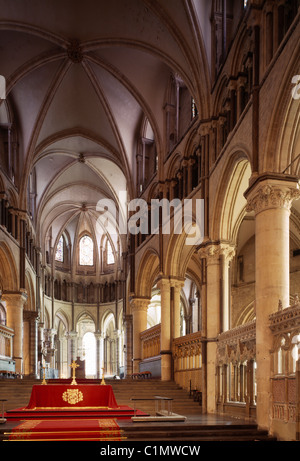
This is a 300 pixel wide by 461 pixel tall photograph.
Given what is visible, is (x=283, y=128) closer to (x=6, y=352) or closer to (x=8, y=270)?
(x=8, y=270)

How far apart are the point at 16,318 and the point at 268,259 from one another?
59.2 ft

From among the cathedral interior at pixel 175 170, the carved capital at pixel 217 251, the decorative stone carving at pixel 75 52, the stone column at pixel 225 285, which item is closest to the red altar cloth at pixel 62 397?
the cathedral interior at pixel 175 170

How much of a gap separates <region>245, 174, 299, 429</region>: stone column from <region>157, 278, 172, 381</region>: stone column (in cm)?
1066

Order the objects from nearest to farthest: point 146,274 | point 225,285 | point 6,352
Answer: point 225,285
point 6,352
point 146,274

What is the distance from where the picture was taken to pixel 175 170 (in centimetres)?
2453

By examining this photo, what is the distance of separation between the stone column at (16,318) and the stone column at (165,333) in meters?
8.07

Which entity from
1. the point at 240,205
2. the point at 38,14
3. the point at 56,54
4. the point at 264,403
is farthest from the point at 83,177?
the point at 264,403

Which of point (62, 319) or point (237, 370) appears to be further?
point (62, 319)

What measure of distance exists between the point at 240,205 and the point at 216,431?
840 centimetres

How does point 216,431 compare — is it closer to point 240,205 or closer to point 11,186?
point 240,205

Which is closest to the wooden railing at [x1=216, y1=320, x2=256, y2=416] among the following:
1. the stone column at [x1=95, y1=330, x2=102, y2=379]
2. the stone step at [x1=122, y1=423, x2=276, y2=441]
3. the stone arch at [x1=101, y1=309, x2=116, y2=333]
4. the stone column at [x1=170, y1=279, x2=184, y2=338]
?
the stone step at [x1=122, y1=423, x2=276, y2=441]

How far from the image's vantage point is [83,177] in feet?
122

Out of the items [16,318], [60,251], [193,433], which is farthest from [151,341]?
[60,251]

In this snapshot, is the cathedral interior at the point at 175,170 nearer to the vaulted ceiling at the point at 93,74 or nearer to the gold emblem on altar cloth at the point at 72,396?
the vaulted ceiling at the point at 93,74
